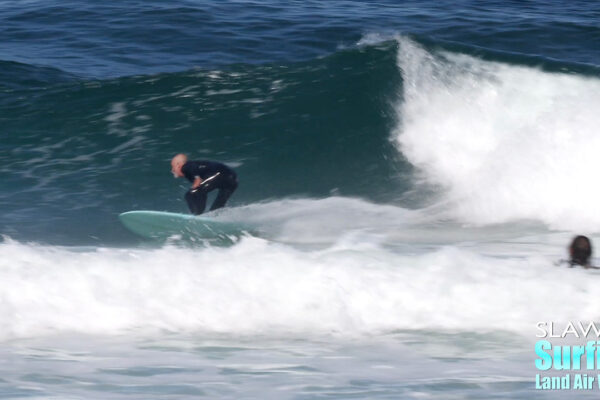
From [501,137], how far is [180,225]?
17.1 feet

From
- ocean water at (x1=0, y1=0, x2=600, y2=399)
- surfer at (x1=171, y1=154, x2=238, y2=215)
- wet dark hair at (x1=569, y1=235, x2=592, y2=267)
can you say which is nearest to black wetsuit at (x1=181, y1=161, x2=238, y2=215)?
surfer at (x1=171, y1=154, x2=238, y2=215)

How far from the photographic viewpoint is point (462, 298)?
7.74m

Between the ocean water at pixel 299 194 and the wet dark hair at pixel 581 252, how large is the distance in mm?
94

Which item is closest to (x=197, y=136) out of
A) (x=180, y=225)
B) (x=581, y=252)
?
(x=180, y=225)

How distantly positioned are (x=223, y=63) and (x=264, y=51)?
1.04 metres

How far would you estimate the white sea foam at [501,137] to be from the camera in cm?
1138

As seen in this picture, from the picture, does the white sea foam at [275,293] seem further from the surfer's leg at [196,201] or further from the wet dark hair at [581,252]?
the surfer's leg at [196,201]

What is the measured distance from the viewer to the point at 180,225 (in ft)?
31.8

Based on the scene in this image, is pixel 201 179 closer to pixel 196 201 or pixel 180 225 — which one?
pixel 196 201

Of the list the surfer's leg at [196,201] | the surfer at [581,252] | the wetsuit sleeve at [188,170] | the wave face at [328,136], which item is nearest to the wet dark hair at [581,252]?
the surfer at [581,252]

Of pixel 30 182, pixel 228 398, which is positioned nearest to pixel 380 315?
pixel 228 398

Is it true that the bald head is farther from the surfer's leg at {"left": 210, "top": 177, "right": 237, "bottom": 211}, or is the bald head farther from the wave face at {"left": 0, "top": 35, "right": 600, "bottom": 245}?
the wave face at {"left": 0, "top": 35, "right": 600, "bottom": 245}

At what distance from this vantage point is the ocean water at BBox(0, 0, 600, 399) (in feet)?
21.9

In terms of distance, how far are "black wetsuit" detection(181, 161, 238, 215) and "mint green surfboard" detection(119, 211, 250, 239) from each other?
258 millimetres
